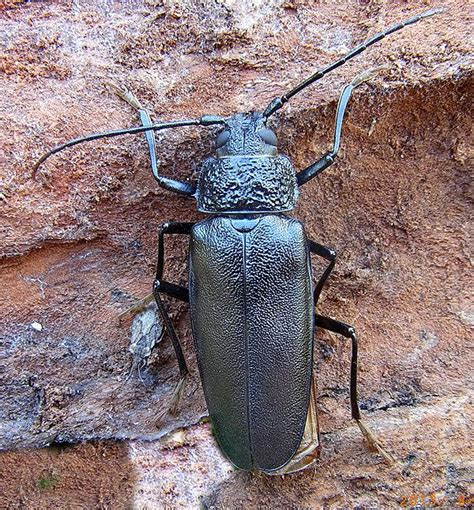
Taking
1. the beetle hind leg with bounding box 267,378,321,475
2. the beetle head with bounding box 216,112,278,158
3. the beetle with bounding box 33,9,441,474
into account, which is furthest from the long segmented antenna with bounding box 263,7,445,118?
the beetle hind leg with bounding box 267,378,321,475

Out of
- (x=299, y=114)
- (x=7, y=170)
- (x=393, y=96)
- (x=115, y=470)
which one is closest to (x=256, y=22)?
(x=299, y=114)

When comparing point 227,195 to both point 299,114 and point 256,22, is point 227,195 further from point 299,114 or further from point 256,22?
point 256,22

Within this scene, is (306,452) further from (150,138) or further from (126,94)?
(126,94)

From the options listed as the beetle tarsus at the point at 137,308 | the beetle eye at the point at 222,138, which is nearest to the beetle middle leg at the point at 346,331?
the beetle eye at the point at 222,138

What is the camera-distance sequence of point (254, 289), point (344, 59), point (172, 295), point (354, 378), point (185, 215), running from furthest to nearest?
point (185, 215) → point (172, 295) → point (354, 378) → point (254, 289) → point (344, 59)

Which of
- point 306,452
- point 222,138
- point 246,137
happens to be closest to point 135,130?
point 222,138

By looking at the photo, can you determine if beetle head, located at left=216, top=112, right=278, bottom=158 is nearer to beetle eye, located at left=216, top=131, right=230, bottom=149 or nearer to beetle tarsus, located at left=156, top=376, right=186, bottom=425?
beetle eye, located at left=216, top=131, right=230, bottom=149
